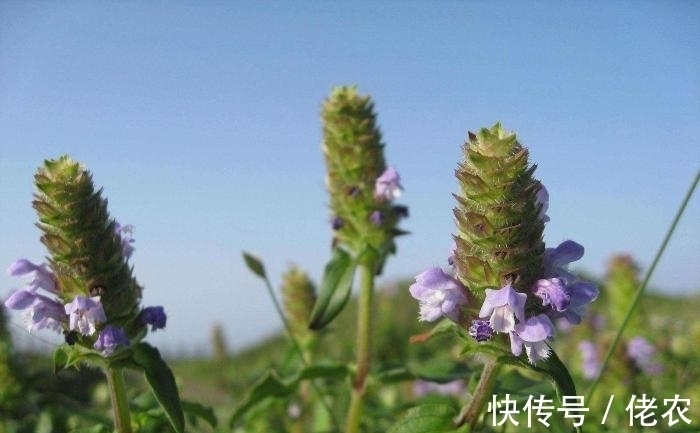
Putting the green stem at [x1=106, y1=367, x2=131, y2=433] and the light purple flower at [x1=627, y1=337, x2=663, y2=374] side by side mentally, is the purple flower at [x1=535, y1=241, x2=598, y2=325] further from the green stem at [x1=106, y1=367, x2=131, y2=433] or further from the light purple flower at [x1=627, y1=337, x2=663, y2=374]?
the light purple flower at [x1=627, y1=337, x2=663, y2=374]

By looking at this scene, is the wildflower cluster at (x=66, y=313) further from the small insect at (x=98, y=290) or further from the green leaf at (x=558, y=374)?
the green leaf at (x=558, y=374)

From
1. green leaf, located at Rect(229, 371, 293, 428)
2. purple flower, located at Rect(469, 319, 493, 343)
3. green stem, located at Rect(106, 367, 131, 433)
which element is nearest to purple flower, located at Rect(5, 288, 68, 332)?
green stem, located at Rect(106, 367, 131, 433)

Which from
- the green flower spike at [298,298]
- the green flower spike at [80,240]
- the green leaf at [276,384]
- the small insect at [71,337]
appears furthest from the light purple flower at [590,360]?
the small insect at [71,337]

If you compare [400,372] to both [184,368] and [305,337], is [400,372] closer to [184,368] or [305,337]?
[305,337]

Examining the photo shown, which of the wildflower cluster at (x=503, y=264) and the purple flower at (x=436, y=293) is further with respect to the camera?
the purple flower at (x=436, y=293)

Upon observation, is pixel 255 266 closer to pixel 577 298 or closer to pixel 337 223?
pixel 337 223

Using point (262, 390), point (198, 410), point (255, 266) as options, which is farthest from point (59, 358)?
point (255, 266)

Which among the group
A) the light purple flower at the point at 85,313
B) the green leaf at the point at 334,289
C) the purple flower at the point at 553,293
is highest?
the purple flower at the point at 553,293

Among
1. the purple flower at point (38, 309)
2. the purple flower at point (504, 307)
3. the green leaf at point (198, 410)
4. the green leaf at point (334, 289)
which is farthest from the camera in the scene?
the green leaf at point (334, 289)
